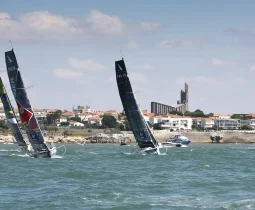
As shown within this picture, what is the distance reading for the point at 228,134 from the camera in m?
176

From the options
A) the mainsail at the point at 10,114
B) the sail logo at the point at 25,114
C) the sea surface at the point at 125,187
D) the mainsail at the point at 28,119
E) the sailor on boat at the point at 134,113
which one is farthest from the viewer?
the sailor on boat at the point at 134,113

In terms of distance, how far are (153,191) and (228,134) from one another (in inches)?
5554

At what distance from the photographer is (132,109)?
73.9 metres

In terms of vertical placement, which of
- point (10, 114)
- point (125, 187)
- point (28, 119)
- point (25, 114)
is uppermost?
point (10, 114)

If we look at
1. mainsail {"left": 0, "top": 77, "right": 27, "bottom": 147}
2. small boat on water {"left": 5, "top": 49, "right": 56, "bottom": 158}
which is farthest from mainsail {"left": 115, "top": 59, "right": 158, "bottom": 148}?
mainsail {"left": 0, "top": 77, "right": 27, "bottom": 147}

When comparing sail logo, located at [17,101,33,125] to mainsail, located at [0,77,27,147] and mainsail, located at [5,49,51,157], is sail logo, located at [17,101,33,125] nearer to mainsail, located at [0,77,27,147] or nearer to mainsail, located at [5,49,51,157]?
mainsail, located at [5,49,51,157]

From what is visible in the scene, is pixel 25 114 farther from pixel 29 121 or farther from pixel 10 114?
pixel 10 114

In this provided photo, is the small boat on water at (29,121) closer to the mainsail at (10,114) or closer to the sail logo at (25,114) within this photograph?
the sail logo at (25,114)

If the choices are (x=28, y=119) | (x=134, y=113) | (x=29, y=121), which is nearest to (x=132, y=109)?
(x=134, y=113)

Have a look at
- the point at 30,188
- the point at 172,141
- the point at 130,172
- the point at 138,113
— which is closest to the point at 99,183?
the point at 30,188

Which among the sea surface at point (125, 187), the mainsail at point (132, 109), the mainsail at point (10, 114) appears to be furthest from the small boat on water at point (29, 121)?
the mainsail at point (132, 109)

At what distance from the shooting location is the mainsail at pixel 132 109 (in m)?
73.2

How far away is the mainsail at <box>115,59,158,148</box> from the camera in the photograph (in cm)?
7325

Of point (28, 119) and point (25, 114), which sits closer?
point (25, 114)
